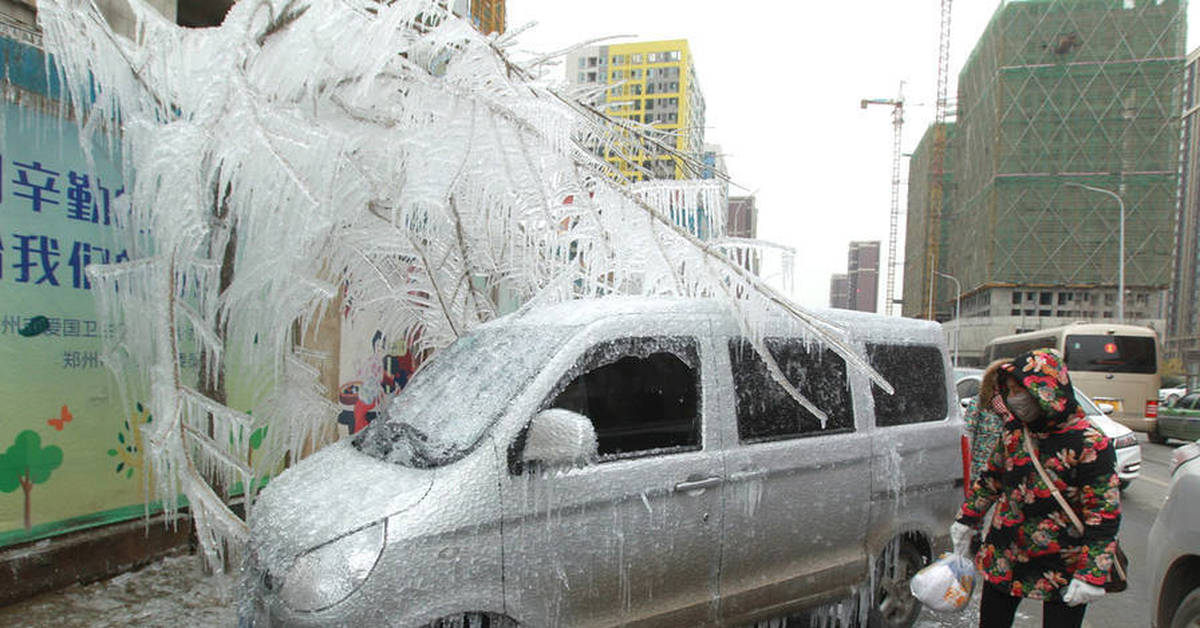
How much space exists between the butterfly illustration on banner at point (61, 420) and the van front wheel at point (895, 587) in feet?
18.0

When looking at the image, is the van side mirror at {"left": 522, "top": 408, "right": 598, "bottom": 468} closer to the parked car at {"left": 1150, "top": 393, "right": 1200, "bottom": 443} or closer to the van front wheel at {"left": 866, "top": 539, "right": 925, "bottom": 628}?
the van front wheel at {"left": 866, "top": 539, "right": 925, "bottom": 628}

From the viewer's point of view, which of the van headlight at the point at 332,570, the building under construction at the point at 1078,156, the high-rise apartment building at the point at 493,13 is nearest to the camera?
the van headlight at the point at 332,570

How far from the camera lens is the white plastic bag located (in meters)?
3.16

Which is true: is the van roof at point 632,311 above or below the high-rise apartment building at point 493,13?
below

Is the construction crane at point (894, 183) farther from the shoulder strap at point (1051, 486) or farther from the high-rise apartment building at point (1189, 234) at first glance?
the shoulder strap at point (1051, 486)

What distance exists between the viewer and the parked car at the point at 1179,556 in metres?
3.14

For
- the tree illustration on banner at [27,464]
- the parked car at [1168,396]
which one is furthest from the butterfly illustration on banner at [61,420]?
the parked car at [1168,396]

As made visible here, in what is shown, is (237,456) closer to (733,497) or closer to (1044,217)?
(733,497)

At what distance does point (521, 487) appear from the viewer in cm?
279

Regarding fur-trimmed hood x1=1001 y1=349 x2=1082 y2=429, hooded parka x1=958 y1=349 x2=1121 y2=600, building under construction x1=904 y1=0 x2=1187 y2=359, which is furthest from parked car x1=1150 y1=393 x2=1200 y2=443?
building under construction x1=904 y1=0 x2=1187 y2=359

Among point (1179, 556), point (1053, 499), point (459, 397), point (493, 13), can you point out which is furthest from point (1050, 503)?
point (493, 13)

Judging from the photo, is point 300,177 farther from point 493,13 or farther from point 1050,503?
point 493,13

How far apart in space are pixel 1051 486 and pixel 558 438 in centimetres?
212

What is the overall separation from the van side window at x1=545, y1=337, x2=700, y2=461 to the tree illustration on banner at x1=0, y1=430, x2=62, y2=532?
3963mm
